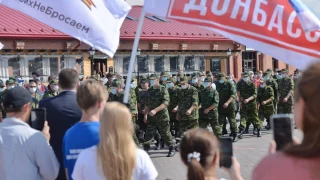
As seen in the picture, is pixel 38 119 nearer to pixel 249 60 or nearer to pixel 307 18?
pixel 307 18

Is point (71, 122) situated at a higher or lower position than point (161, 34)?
lower

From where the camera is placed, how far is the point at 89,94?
13.2 feet

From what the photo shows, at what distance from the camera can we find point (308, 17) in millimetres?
4637

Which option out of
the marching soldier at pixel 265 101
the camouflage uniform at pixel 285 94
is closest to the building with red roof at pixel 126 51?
the camouflage uniform at pixel 285 94

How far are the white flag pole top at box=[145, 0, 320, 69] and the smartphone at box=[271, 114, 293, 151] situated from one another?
6.29 ft

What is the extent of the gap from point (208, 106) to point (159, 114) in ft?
5.00

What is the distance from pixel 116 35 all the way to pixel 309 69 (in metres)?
4.40

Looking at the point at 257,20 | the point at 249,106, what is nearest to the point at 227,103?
the point at 249,106

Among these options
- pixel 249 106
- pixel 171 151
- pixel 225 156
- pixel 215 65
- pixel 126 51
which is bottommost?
pixel 171 151

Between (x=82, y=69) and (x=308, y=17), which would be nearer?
(x=308, y=17)

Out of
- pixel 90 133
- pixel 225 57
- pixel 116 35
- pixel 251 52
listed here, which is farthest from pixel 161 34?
pixel 90 133

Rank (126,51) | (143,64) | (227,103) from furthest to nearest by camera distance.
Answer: (143,64), (126,51), (227,103)

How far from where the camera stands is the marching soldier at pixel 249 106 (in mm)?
13688

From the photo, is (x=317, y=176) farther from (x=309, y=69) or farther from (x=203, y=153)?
(x=203, y=153)
